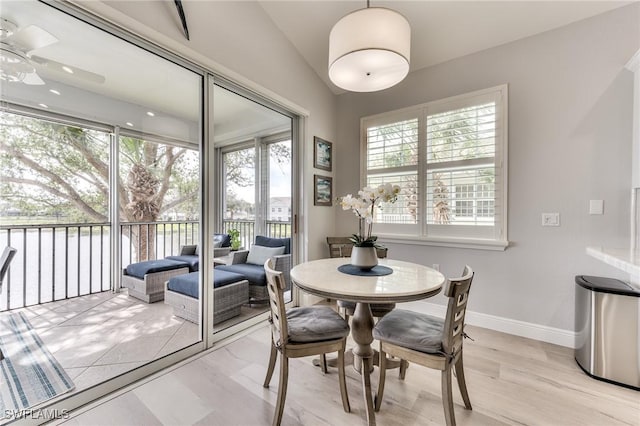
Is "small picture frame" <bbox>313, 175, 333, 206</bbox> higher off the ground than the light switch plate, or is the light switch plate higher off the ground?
"small picture frame" <bbox>313, 175, 333, 206</bbox>

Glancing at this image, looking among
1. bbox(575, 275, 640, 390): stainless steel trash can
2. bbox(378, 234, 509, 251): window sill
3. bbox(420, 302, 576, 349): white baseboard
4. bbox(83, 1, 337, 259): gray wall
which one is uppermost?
bbox(83, 1, 337, 259): gray wall

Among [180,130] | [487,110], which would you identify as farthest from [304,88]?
[487,110]

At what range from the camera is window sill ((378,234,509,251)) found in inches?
105

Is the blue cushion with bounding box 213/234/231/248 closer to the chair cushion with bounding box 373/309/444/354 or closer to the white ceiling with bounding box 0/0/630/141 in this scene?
the white ceiling with bounding box 0/0/630/141

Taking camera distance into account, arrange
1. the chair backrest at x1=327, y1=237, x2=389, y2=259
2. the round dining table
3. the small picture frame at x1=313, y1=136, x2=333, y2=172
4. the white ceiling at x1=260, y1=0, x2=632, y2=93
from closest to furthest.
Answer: the round dining table < the white ceiling at x1=260, y1=0, x2=632, y2=93 < the chair backrest at x1=327, y1=237, x2=389, y2=259 < the small picture frame at x1=313, y1=136, x2=333, y2=172

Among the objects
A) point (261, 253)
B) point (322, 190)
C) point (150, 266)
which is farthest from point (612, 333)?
point (150, 266)

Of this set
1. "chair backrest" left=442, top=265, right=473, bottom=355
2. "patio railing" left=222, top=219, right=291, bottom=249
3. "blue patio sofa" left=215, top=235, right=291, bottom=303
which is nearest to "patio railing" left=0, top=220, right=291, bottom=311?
"patio railing" left=222, top=219, right=291, bottom=249

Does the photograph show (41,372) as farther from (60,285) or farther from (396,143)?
(396,143)

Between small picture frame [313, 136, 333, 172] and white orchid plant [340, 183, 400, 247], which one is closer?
white orchid plant [340, 183, 400, 247]

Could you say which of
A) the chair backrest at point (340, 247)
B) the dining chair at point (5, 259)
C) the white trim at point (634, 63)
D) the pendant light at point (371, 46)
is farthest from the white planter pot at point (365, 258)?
the white trim at point (634, 63)

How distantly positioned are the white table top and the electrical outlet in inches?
57.0

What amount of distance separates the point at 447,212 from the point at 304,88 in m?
2.28

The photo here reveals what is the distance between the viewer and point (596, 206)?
2.26 meters

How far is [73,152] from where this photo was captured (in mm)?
2256
